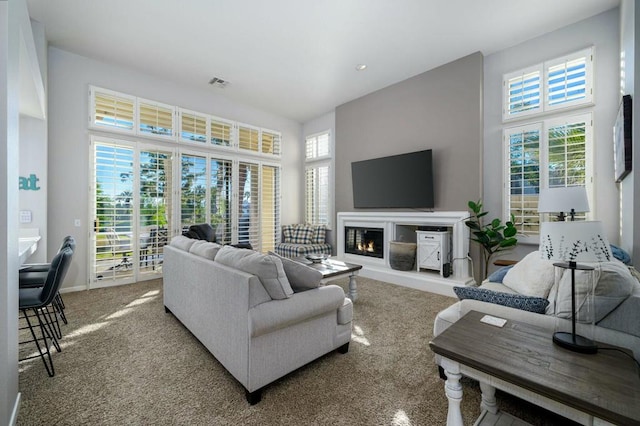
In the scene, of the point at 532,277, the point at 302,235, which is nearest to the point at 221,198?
the point at 302,235

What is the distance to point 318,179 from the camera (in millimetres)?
6680

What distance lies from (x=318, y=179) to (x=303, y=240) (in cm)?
155

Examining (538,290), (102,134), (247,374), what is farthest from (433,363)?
(102,134)

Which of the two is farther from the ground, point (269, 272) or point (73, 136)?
point (73, 136)

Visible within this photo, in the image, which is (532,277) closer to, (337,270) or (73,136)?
(337,270)

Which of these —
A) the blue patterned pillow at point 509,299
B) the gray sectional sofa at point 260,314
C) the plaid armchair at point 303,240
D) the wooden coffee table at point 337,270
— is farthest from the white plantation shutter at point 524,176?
the plaid armchair at point 303,240

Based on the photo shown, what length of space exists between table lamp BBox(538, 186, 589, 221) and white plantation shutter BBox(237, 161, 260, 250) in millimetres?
4972

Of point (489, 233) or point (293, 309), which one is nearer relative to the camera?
point (293, 309)

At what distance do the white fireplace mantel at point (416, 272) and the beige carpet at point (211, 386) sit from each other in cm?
135

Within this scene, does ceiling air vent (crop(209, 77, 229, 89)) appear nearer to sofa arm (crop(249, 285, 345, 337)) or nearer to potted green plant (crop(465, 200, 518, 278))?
sofa arm (crop(249, 285, 345, 337))

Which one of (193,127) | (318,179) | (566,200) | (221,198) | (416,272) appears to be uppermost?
(193,127)

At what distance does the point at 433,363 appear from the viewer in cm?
214

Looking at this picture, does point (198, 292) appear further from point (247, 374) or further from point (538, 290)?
point (538, 290)

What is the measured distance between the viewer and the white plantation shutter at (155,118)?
4.56 metres
